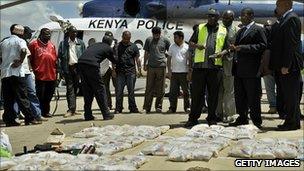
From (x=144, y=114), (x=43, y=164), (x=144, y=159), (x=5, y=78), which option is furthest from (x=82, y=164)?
(x=144, y=114)

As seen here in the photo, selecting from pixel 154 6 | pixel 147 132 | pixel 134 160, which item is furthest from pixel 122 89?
pixel 154 6

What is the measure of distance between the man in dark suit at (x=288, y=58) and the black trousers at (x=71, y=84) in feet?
15.0

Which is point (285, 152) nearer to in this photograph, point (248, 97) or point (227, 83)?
point (248, 97)

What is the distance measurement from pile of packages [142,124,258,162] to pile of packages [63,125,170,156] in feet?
0.95

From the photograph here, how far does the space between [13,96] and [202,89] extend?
342 centimetres

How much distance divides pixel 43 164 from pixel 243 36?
415 cm

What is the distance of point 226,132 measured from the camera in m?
6.85

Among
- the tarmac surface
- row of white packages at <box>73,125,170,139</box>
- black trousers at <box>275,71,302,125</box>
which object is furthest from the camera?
black trousers at <box>275,71,302,125</box>

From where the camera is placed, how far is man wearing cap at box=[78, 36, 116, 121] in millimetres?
9344

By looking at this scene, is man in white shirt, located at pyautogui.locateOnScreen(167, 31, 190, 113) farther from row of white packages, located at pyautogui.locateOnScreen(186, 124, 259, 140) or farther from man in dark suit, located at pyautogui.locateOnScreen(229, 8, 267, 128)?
row of white packages, located at pyautogui.locateOnScreen(186, 124, 259, 140)

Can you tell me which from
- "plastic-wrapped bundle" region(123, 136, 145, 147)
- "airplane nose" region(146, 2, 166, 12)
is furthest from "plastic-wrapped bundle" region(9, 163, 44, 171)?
"airplane nose" region(146, 2, 166, 12)

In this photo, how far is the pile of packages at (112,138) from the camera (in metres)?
5.90

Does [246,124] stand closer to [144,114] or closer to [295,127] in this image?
[295,127]

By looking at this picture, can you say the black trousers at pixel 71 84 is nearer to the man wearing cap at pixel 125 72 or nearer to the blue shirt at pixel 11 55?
the man wearing cap at pixel 125 72
